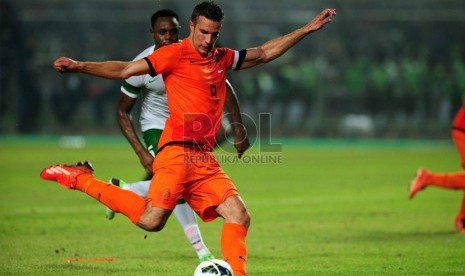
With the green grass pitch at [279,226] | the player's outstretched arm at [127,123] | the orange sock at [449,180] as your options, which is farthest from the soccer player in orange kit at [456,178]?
the player's outstretched arm at [127,123]

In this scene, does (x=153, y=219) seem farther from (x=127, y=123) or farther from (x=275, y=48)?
(x=127, y=123)

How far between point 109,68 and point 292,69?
2223 centimetres

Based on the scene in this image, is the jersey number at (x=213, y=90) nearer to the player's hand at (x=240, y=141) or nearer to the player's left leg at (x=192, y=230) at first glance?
the player's hand at (x=240, y=141)

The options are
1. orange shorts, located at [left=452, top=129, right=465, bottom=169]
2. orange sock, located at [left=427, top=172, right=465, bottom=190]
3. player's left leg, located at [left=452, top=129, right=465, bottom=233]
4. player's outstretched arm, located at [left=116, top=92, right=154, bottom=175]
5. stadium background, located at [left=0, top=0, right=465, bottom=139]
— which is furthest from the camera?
stadium background, located at [left=0, top=0, right=465, bottom=139]

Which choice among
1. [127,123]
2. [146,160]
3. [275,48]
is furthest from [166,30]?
[275,48]

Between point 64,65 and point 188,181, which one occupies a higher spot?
point 64,65

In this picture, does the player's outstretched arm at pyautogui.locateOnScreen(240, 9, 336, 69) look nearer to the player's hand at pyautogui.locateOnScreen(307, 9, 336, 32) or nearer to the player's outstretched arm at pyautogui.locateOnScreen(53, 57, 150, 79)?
the player's hand at pyautogui.locateOnScreen(307, 9, 336, 32)

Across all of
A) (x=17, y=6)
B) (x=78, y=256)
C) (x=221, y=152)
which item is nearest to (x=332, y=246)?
(x=78, y=256)

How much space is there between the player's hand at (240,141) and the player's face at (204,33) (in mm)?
1476

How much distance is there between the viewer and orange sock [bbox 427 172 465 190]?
13.0 m

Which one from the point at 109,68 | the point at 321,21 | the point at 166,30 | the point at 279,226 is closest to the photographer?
the point at 109,68

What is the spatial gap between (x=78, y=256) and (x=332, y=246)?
9.39ft

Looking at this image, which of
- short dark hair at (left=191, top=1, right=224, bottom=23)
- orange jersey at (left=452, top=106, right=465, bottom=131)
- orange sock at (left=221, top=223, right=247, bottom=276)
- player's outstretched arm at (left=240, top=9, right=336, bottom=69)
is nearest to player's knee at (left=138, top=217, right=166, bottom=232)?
orange sock at (left=221, top=223, right=247, bottom=276)

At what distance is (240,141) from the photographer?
31.4 ft
